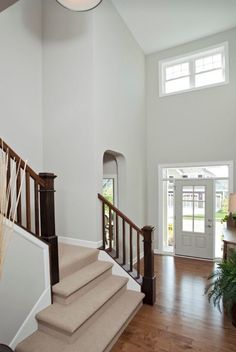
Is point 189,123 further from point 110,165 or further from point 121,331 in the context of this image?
point 121,331

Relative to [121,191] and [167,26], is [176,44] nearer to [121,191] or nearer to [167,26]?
[167,26]

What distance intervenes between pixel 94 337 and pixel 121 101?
12.8ft

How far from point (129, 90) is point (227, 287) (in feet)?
13.4

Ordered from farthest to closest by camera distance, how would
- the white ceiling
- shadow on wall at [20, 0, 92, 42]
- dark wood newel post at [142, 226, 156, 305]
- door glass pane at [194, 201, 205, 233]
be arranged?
door glass pane at [194, 201, 205, 233] < the white ceiling < shadow on wall at [20, 0, 92, 42] < dark wood newel post at [142, 226, 156, 305]

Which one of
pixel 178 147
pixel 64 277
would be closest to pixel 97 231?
pixel 64 277

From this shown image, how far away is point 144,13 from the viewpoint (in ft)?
14.4

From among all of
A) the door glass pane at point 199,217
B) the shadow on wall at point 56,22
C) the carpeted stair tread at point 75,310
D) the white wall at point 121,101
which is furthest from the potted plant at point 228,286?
the shadow on wall at point 56,22

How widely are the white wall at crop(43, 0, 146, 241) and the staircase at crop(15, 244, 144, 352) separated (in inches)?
23.6

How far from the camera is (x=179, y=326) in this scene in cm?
267

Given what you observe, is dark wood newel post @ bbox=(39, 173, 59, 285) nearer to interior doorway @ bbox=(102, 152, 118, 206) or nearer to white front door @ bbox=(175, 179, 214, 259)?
interior doorway @ bbox=(102, 152, 118, 206)

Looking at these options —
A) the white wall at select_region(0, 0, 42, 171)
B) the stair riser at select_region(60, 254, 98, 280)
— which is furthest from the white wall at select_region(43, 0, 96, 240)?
the stair riser at select_region(60, 254, 98, 280)

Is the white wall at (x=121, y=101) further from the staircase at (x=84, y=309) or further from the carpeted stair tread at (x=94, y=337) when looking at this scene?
the carpeted stair tread at (x=94, y=337)

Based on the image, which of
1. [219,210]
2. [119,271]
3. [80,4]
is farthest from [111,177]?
[80,4]

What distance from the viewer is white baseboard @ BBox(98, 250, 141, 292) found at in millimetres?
3295
